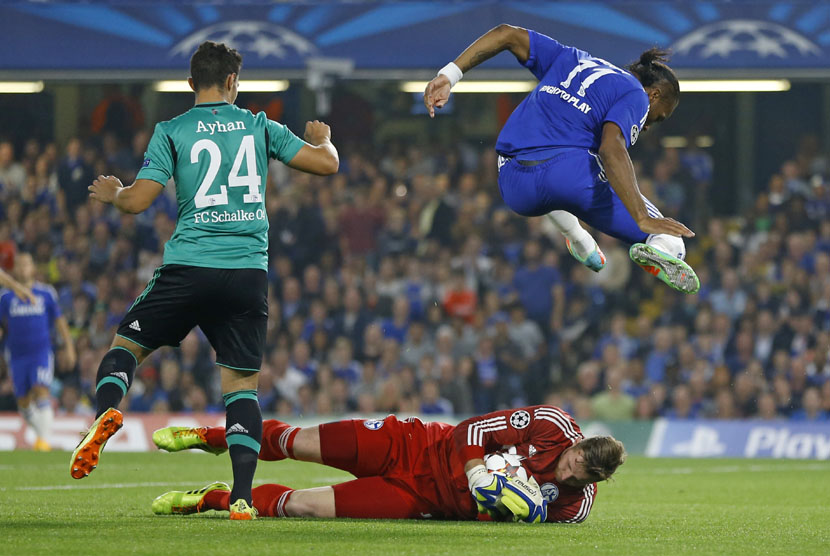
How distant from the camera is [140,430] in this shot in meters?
14.2

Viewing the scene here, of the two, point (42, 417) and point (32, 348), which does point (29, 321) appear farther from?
point (42, 417)

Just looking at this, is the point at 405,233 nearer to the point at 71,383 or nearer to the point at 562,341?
the point at 562,341

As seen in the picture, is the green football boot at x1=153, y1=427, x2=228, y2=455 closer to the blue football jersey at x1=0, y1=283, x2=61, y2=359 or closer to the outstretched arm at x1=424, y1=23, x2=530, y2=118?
the outstretched arm at x1=424, y1=23, x2=530, y2=118

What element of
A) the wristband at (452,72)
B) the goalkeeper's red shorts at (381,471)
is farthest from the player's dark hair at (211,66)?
the goalkeeper's red shorts at (381,471)

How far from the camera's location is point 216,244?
19.4 ft

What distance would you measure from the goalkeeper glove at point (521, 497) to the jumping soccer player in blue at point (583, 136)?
1.21m

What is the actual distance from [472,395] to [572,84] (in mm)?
9116

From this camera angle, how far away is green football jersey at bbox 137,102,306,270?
5895 mm

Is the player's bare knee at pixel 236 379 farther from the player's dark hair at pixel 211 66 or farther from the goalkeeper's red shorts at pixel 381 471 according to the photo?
the player's dark hair at pixel 211 66

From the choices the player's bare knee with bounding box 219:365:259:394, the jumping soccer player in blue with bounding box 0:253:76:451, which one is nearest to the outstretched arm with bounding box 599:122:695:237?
the player's bare knee with bounding box 219:365:259:394

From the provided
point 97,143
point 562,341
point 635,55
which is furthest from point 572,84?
point 97,143

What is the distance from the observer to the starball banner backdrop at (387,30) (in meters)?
15.0

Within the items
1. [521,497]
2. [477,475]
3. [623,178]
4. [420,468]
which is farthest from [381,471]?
[623,178]

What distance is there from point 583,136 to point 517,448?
64.8 inches
